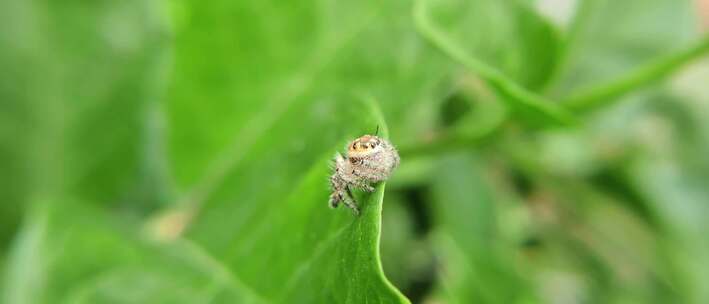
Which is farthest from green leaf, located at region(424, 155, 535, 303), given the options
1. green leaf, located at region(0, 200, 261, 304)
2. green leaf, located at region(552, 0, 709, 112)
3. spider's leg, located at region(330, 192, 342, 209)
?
spider's leg, located at region(330, 192, 342, 209)

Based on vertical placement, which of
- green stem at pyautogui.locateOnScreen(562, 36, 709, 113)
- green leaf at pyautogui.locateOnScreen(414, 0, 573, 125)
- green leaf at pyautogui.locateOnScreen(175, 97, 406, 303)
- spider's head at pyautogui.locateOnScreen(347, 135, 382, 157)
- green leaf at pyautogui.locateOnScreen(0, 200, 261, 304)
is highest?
green stem at pyautogui.locateOnScreen(562, 36, 709, 113)

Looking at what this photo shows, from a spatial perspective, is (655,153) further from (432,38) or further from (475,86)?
(432,38)

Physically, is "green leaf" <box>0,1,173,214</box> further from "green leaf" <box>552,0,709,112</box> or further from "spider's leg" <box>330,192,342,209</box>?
"green leaf" <box>552,0,709,112</box>

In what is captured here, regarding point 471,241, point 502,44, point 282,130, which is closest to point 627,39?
point 471,241

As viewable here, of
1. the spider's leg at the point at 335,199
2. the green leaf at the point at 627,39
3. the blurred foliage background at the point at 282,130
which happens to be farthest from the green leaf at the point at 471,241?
the spider's leg at the point at 335,199

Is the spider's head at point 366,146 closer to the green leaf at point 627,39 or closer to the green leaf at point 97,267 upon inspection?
the green leaf at point 97,267

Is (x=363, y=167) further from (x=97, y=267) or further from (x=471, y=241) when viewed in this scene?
(x=471, y=241)
